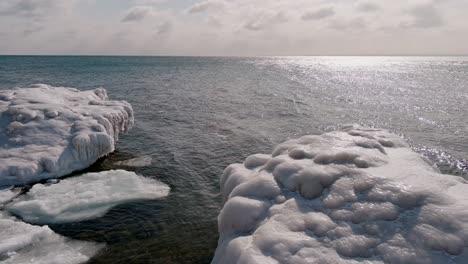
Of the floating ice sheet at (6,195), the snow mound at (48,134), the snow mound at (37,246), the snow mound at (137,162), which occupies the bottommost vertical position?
the snow mound at (37,246)

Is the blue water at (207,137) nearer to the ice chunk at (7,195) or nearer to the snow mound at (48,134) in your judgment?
the snow mound at (48,134)

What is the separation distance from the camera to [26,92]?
74.2 ft

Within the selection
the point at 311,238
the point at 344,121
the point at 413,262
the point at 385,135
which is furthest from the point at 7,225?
the point at 344,121

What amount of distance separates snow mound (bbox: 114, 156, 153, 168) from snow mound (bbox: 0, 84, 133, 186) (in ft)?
4.16

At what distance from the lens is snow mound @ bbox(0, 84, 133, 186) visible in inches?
663

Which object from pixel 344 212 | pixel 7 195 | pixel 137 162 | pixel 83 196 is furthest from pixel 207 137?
pixel 344 212

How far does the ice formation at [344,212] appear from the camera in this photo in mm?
6410

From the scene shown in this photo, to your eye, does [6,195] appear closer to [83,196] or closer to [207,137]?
[83,196]

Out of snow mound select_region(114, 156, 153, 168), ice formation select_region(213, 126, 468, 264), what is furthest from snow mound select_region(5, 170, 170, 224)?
ice formation select_region(213, 126, 468, 264)

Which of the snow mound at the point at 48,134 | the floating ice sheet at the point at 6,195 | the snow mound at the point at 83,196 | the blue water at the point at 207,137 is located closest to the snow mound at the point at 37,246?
the blue water at the point at 207,137

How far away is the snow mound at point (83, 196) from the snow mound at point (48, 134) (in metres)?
1.26

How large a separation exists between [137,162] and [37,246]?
31.8 feet

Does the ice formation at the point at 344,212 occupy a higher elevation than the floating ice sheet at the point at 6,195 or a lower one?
higher

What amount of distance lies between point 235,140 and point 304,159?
1649 cm
